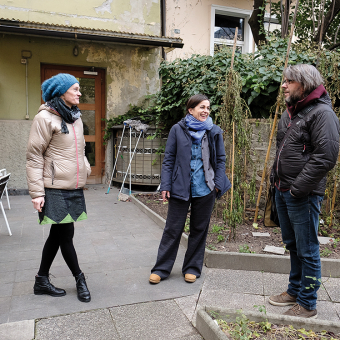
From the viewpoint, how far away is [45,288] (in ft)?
10.9

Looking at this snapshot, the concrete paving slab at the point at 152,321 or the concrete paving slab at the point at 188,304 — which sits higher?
the concrete paving slab at the point at 152,321

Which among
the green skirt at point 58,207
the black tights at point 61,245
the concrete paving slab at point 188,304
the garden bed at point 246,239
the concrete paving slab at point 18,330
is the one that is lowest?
the concrete paving slab at point 188,304

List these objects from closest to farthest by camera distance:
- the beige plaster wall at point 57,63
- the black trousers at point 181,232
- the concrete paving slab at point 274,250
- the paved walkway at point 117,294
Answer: the paved walkway at point 117,294 → the black trousers at point 181,232 → the concrete paving slab at point 274,250 → the beige plaster wall at point 57,63

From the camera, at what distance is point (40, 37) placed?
332 inches

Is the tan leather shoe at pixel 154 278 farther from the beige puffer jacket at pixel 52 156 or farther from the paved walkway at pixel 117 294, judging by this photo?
the beige puffer jacket at pixel 52 156

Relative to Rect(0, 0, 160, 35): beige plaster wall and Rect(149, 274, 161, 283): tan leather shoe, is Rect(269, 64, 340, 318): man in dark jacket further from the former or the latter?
Rect(0, 0, 160, 35): beige plaster wall

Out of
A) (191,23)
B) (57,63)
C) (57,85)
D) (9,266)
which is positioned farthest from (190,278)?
(191,23)

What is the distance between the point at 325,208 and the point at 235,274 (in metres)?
2.27

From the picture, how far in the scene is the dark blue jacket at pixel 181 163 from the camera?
11.7 feet

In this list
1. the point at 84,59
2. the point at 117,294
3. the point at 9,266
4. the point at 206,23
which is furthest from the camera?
the point at 206,23

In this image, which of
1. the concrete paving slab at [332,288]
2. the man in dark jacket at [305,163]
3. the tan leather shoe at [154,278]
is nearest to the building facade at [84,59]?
the tan leather shoe at [154,278]

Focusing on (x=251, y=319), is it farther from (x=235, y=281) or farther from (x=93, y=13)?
(x=93, y=13)

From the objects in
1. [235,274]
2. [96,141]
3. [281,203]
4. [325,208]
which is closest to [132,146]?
[96,141]

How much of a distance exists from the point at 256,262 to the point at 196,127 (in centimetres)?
168
